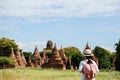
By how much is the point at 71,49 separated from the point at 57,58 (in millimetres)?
51647

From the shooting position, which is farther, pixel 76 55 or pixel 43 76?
pixel 76 55

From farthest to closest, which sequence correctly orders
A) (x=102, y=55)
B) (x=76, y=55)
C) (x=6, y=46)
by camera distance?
(x=6, y=46)
(x=102, y=55)
(x=76, y=55)

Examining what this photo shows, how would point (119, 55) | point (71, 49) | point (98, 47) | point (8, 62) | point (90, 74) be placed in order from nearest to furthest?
point (90, 74), point (119, 55), point (8, 62), point (98, 47), point (71, 49)

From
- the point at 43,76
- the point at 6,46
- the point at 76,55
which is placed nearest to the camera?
the point at 43,76

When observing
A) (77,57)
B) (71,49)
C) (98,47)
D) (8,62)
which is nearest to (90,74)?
(8,62)

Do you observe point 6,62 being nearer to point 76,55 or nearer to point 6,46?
point 76,55

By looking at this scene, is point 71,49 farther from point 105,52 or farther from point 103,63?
point 103,63

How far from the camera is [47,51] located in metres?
113

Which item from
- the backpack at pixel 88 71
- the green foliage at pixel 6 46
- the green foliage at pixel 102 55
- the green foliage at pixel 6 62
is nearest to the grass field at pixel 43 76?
the backpack at pixel 88 71

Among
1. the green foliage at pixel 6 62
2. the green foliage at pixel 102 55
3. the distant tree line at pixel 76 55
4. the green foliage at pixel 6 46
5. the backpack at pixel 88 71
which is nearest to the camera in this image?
the backpack at pixel 88 71

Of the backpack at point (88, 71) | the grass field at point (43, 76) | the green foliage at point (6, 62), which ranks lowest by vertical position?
the grass field at point (43, 76)

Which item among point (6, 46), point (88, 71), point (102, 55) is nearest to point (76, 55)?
point (102, 55)

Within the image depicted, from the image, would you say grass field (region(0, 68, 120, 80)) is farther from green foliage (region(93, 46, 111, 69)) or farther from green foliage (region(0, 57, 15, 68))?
green foliage (region(93, 46, 111, 69))

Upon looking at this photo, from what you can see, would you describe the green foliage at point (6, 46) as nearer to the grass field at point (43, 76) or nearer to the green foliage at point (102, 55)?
the green foliage at point (102, 55)
